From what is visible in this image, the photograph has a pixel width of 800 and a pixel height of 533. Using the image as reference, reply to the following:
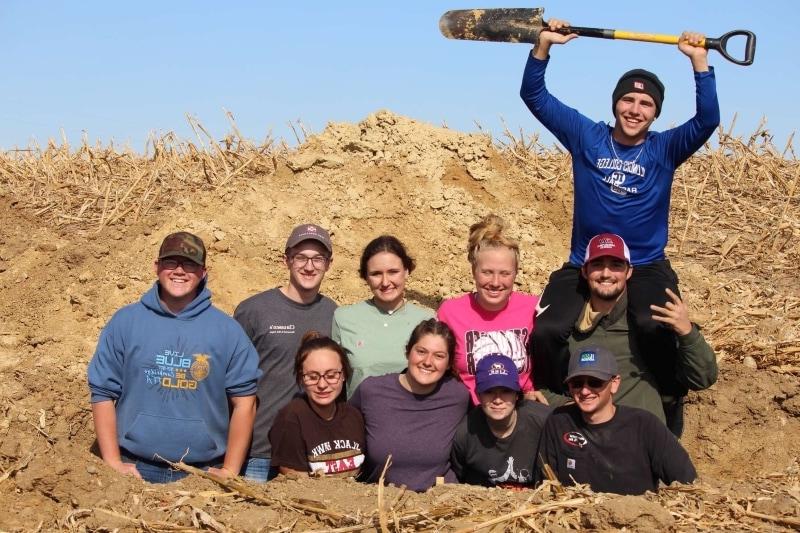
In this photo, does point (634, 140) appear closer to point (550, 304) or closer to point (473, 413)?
point (550, 304)

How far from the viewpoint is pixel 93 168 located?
1118 cm

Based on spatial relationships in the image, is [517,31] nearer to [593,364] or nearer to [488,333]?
[488,333]

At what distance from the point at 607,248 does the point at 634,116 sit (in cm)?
90

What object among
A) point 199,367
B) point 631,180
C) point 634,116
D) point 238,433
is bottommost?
point 238,433

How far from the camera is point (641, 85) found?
220 inches

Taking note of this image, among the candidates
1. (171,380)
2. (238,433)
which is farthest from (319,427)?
(171,380)

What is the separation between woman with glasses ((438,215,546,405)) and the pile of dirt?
959mm

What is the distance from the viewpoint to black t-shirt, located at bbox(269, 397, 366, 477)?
5.19 m

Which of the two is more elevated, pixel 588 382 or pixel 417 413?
pixel 588 382

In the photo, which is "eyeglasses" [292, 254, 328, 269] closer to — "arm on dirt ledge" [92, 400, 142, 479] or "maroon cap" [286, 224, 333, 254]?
"maroon cap" [286, 224, 333, 254]

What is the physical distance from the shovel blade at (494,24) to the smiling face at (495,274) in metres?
1.60

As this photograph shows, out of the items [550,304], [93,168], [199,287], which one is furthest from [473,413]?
[93,168]

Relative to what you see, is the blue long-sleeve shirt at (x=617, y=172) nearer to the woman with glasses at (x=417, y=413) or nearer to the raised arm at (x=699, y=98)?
the raised arm at (x=699, y=98)

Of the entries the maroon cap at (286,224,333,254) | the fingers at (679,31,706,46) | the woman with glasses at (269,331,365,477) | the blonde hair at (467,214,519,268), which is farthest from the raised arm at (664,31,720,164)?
the woman with glasses at (269,331,365,477)
